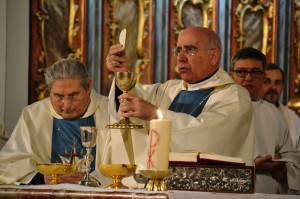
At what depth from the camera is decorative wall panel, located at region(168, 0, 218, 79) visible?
859cm

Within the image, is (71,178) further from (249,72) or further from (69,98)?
(249,72)

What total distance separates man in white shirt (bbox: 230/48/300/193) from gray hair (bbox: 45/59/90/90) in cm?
123

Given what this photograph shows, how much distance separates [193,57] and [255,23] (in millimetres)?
3474

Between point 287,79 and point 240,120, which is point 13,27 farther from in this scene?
point 240,120

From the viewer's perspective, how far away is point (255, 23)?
870cm

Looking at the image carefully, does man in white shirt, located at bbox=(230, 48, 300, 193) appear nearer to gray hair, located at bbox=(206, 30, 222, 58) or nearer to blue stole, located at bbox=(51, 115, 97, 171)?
gray hair, located at bbox=(206, 30, 222, 58)

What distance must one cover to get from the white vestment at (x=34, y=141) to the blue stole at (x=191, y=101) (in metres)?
0.49

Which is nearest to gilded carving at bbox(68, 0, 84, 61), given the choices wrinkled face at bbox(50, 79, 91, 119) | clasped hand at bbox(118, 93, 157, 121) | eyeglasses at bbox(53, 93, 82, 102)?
wrinkled face at bbox(50, 79, 91, 119)

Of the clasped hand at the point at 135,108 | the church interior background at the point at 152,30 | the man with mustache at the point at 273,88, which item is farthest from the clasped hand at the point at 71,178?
the church interior background at the point at 152,30

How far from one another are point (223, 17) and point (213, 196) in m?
5.26

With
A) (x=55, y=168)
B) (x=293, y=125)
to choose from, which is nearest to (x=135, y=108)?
(x=55, y=168)

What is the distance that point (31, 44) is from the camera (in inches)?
333

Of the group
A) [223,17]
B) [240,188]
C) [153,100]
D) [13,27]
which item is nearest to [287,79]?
[223,17]

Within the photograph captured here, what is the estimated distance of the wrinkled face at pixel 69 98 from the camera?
5723 millimetres
